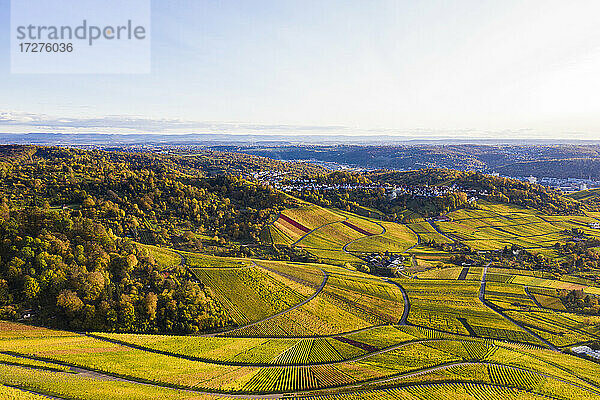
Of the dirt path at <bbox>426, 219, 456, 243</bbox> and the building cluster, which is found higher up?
the dirt path at <bbox>426, 219, 456, 243</bbox>

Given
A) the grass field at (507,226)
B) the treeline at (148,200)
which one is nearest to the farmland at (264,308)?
the treeline at (148,200)

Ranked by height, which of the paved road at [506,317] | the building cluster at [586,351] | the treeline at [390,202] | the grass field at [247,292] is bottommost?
the building cluster at [586,351]

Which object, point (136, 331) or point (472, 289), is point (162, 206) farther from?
point (472, 289)

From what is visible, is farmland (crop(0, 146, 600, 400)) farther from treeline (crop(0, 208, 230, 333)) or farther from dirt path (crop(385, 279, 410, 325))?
dirt path (crop(385, 279, 410, 325))

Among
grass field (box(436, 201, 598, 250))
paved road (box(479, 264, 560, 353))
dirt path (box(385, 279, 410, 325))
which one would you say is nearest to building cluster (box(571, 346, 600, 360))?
paved road (box(479, 264, 560, 353))

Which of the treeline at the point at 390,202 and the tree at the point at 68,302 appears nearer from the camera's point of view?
the tree at the point at 68,302

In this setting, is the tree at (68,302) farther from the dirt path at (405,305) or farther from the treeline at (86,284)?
the dirt path at (405,305)

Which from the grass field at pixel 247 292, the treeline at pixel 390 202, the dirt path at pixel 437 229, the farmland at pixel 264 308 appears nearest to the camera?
the farmland at pixel 264 308

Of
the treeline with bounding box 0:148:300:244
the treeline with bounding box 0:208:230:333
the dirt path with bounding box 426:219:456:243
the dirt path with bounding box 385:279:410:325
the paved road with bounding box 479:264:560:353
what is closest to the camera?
the treeline with bounding box 0:208:230:333
